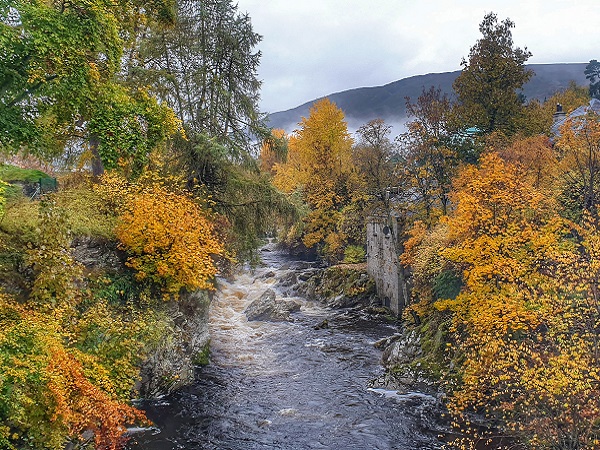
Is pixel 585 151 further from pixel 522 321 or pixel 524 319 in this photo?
pixel 524 319

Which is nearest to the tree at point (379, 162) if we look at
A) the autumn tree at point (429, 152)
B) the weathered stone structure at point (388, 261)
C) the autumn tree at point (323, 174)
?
the weathered stone structure at point (388, 261)

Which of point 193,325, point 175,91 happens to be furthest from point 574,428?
point 175,91

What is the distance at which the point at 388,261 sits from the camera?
29.8 m

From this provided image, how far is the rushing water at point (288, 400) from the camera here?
1490cm

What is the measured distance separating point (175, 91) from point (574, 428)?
66.3 feet

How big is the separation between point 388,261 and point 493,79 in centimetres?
1598

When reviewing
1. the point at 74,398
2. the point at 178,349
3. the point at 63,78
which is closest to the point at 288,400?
the point at 178,349

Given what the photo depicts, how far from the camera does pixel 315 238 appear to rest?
1663 inches

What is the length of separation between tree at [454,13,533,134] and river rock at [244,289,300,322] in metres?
18.2

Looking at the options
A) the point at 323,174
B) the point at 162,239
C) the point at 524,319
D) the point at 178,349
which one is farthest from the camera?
the point at 323,174

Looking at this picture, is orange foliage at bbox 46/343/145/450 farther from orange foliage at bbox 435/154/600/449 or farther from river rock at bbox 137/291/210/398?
orange foliage at bbox 435/154/600/449

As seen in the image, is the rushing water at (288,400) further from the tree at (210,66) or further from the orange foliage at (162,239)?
the tree at (210,66)

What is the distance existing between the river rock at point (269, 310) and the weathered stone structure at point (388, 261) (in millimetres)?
5937

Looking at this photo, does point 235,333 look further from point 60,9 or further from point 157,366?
point 60,9
